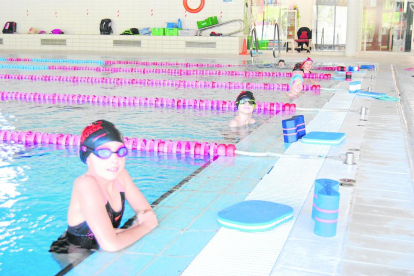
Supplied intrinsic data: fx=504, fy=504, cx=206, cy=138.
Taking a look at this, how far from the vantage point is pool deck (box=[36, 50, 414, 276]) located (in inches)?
92.4

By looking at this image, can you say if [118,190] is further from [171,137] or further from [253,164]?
[171,137]

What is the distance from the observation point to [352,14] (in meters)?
20.4

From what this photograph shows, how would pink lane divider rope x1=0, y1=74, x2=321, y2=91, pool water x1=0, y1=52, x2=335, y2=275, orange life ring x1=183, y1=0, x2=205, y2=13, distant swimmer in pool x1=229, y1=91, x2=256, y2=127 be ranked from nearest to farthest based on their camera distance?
pool water x1=0, y1=52, x2=335, y2=275 < distant swimmer in pool x1=229, y1=91, x2=256, y2=127 < pink lane divider rope x1=0, y1=74, x2=321, y2=91 < orange life ring x1=183, y1=0, x2=205, y2=13

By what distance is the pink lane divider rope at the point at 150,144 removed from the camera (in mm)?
4734

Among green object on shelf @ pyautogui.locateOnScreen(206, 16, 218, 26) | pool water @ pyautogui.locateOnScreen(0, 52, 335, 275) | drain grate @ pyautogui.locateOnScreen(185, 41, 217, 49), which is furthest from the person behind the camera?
drain grate @ pyautogui.locateOnScreen(185, 41, 217, 49)

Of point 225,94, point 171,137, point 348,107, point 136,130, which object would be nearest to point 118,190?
point 171,137

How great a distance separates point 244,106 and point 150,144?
4.86 feet

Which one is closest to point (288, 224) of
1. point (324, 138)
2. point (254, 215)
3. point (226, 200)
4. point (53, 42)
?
point (254, 215)

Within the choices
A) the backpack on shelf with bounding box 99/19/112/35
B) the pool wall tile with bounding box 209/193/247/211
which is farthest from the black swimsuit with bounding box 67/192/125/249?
the backpack on shelf with bounding box 99/19/112/35

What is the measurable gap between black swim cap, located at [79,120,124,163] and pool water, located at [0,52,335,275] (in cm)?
61

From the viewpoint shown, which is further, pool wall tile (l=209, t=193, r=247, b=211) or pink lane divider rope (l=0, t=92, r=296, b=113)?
pink lane divider rope (l=0, t=92, r=296, b=113)

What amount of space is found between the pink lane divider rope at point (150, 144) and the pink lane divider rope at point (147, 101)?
278 cm

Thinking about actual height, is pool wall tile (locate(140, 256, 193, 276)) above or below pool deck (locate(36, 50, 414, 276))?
below

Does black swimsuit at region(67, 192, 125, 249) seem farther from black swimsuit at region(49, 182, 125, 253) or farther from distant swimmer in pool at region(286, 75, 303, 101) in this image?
distant swimmer in pool at region(286, 75, 303, 101)
